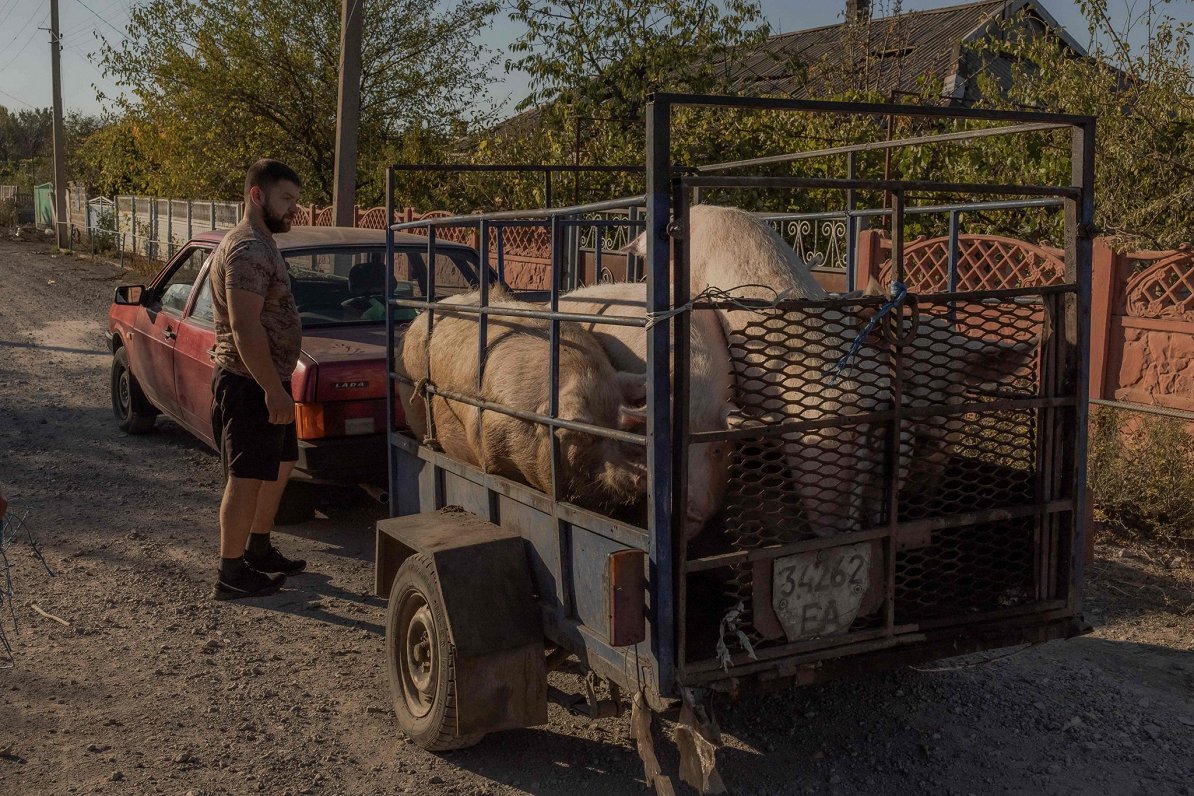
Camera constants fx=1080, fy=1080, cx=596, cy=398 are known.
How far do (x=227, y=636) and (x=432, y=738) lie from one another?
5.25ft

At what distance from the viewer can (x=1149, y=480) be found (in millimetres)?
6020

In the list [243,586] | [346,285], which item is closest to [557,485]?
[243,586]

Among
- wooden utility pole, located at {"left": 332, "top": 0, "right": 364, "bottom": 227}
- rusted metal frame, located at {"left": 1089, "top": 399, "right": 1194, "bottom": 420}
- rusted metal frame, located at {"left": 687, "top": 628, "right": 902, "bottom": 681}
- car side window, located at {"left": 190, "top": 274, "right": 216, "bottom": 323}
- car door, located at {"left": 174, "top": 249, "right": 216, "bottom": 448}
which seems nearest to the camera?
rusted metal frame, located at {"left": 687, "top": 628, "right": 902, "bottom": 681}

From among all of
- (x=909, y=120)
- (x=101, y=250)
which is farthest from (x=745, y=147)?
(x=101, y=250)

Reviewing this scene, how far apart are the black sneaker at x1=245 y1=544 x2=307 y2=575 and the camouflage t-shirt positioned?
0.92 metres

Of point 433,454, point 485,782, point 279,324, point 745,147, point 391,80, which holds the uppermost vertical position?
point 391,80

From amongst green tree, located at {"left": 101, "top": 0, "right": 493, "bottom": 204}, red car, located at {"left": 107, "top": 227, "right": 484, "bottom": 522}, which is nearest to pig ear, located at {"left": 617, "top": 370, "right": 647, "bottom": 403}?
red car, located at {"left": 107, "top": 227, "right": 484, "bottom": 522}

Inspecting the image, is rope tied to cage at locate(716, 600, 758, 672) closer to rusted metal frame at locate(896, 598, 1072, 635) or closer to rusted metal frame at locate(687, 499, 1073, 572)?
rusted metal frame at locate(687, 499, 1073, 572)

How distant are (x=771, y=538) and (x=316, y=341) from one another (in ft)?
11.8

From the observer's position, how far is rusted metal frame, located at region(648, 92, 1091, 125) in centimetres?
278

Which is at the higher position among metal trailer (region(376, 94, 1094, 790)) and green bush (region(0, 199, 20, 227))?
green bush (region(0, 199, 20, 227))

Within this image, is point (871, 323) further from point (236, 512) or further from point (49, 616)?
point (49, 616)

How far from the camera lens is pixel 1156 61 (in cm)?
762

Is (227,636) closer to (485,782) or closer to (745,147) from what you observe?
(485,782)
